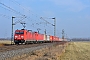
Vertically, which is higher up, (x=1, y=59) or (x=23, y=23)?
(x=23, y=23)

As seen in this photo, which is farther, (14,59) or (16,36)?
Answer: (16,36)

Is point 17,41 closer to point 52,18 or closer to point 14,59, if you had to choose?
point 52,18

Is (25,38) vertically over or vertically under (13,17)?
under

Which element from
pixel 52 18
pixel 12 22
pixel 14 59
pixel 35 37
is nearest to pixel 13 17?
pixel 12 22

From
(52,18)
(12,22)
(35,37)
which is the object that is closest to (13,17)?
(12,22)

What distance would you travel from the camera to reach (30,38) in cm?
5603

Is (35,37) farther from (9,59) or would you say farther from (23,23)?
(9,59)

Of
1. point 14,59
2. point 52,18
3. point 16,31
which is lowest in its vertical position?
point 14,59

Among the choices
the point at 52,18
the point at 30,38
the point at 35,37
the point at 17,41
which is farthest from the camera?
the point at 52,18

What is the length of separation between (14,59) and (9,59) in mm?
603

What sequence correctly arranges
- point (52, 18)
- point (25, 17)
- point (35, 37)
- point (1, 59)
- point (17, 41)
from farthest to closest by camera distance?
1. point (52, 18)
2. point (35, 37)
3. point (17, 41)
4. point (25, 17)
5. point (1, 59)

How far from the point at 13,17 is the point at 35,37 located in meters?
14.4

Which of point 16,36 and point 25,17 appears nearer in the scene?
point 25,17

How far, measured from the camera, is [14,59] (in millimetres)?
19438
